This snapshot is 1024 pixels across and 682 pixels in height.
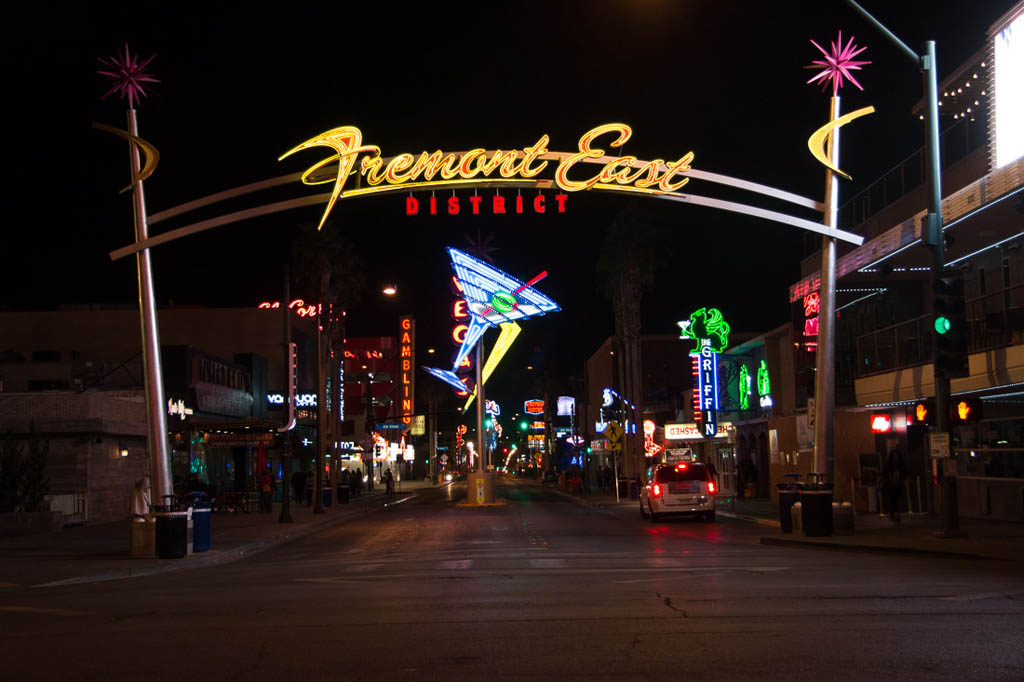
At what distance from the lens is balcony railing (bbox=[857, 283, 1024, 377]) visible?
2239cm

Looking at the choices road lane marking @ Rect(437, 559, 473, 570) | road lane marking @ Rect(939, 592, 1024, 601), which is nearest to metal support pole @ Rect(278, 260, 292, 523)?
road lane marking @ Rect(437, 559, 473, 570)

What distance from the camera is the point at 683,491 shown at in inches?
1228

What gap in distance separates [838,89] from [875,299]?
12042 millimetres

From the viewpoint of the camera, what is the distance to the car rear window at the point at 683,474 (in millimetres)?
31281

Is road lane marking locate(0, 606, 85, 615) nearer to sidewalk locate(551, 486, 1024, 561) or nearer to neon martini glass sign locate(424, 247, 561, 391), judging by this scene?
sidewalk locate(551, 486, 1024, 561)

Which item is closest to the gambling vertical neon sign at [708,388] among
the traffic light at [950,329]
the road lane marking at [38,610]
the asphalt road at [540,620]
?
the traffic light at [950,329]

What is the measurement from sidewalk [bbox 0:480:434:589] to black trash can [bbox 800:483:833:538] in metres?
12.3

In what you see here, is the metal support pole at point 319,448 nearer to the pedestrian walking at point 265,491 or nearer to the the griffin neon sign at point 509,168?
the pedestrian walking at point 265,491

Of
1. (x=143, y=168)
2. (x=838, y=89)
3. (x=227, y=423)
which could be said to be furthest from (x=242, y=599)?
(x=227, y=423)

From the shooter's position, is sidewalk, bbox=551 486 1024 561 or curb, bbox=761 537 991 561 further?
sidewalk, bbox=551 486 1024 561

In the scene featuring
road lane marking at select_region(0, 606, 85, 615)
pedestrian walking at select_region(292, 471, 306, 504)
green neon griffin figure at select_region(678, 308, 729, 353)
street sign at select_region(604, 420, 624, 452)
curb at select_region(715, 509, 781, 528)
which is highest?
green neon griffin figure at select_region(678, 308, 729, 353)

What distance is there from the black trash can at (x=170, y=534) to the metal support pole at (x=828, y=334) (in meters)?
13.6

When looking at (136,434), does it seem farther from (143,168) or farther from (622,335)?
(622,335)

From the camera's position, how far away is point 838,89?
74.0ft
